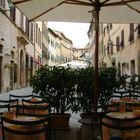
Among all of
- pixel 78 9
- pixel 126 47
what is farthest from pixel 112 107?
pixel 126 47

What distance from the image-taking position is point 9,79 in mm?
25234

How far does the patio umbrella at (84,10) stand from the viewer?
673cm

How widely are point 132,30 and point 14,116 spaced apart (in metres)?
21.4

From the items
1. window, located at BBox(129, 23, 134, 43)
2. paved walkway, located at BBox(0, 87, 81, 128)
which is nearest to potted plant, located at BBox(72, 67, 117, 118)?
paved walkway, located at BBox(0, 87, 81, 128)

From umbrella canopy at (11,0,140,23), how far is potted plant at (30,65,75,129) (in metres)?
1.18

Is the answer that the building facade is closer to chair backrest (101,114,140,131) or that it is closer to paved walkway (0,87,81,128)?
paved walkway (0,87,81,128)

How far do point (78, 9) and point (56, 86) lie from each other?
71.2 inches

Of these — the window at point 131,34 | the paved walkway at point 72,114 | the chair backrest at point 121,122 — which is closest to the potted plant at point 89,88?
the paved walkway at point 72,114

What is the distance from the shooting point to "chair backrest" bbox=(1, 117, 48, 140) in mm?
3320

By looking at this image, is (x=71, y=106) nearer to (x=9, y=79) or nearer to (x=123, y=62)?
(x=9, y=79)

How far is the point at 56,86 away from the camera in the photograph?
697 cm

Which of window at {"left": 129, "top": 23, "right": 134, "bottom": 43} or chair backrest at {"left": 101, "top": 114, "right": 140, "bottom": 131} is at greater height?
window at {"left": 129, "top": 23, "right": 134, "bottom": 43}

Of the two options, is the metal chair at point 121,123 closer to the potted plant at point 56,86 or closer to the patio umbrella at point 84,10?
the patio umbrella at point 84,10

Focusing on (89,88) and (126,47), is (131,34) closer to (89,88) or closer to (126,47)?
(126,47)
